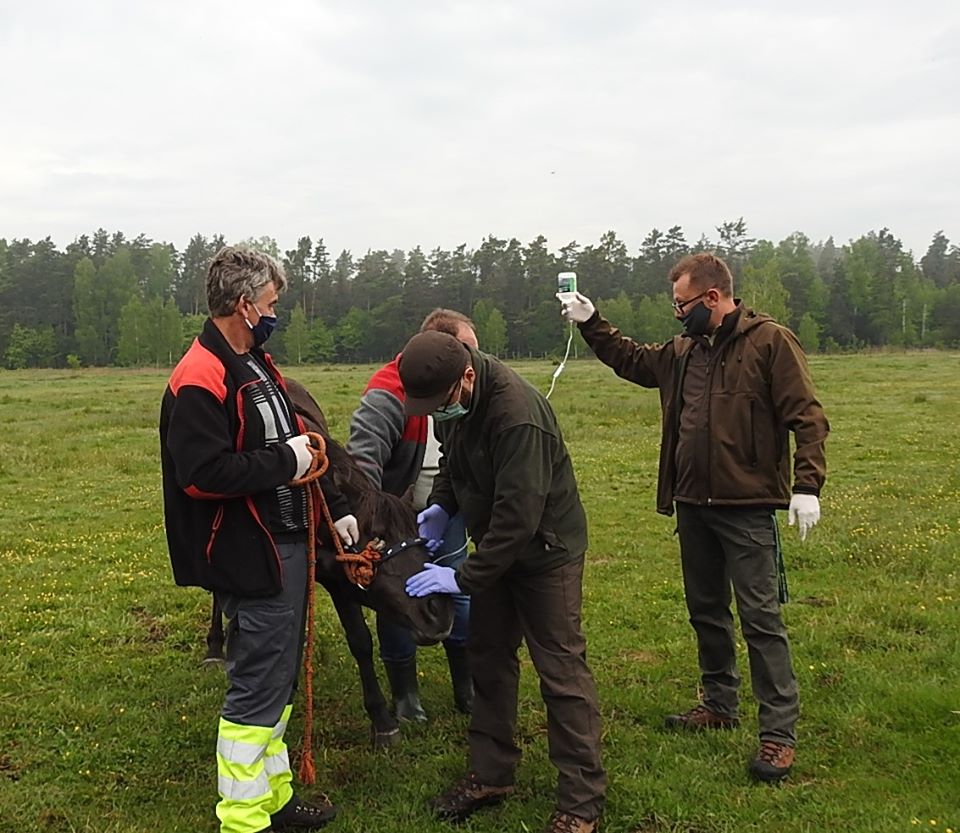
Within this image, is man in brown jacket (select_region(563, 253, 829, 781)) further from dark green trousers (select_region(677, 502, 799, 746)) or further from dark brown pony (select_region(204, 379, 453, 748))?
dark brown pony (select_region(204, 379, 453, 748))

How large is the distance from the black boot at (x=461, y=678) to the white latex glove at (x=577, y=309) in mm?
2162

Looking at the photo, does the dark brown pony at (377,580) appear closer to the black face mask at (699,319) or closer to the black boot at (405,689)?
the black boot at (405,689)

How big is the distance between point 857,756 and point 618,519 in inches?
274

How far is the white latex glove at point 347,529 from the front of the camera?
438 cm

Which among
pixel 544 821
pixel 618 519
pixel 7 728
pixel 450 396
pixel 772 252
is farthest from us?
pixel 772 252

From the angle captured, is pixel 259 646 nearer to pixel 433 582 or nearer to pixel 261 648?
pixel 261 648

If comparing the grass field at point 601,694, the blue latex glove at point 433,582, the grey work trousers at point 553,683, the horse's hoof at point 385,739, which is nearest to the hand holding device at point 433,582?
the blue latex glove at point 433,582

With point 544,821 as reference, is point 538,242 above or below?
above

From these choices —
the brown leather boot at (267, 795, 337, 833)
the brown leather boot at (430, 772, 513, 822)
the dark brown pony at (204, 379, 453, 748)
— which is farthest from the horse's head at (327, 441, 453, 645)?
the brown leather boot at (267, 795, 337, 833)

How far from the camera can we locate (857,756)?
4.79 meters

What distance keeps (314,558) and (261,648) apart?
17.6 inches

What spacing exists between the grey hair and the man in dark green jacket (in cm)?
71

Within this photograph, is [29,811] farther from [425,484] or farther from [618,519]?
[618,519]

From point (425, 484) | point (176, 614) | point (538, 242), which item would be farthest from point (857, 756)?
point (538, 242)
